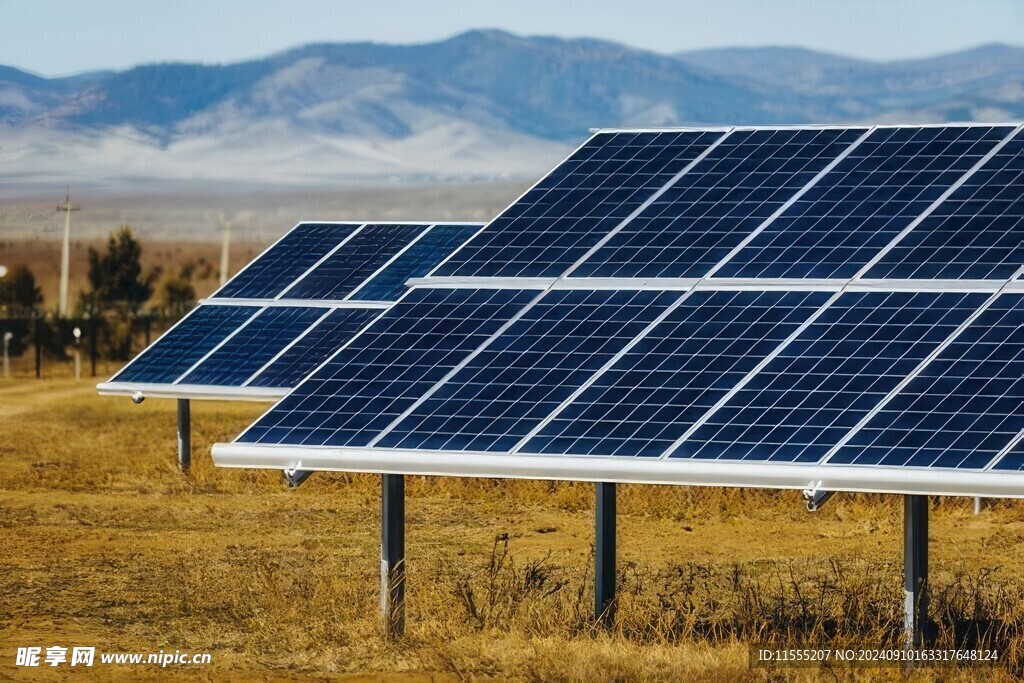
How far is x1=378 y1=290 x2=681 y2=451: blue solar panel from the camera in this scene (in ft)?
61.7

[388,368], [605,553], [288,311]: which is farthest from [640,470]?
[288,311]

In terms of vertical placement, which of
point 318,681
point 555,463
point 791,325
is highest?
point 791,325

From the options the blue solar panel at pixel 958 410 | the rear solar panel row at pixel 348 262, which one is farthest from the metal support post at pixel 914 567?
the rear solar panel row at pixel 348 262

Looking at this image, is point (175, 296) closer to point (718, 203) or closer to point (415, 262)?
point (415, 262)

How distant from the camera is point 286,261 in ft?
129

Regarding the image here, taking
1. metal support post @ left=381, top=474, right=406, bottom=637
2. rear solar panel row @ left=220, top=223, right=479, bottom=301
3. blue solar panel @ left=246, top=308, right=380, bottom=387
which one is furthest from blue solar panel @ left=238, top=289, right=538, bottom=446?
rear solar panel row @ left=220, top=223, right=479, bottom=301

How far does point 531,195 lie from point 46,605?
9057 mm

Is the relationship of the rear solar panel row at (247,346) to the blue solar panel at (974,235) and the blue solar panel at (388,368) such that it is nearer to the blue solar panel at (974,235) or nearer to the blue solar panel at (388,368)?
the blue solar panel at (388,368)

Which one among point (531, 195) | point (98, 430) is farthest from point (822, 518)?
point (98, 430)

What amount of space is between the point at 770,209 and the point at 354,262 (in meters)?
17.1

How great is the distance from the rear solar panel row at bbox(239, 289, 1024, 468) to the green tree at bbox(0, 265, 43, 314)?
7556 cm

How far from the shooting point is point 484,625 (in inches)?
830

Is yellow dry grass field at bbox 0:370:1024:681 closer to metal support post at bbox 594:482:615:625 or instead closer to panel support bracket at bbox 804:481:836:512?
metal support post at bbox 594:482:615:625

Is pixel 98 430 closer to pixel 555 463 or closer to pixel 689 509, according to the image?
pixel 689 509
